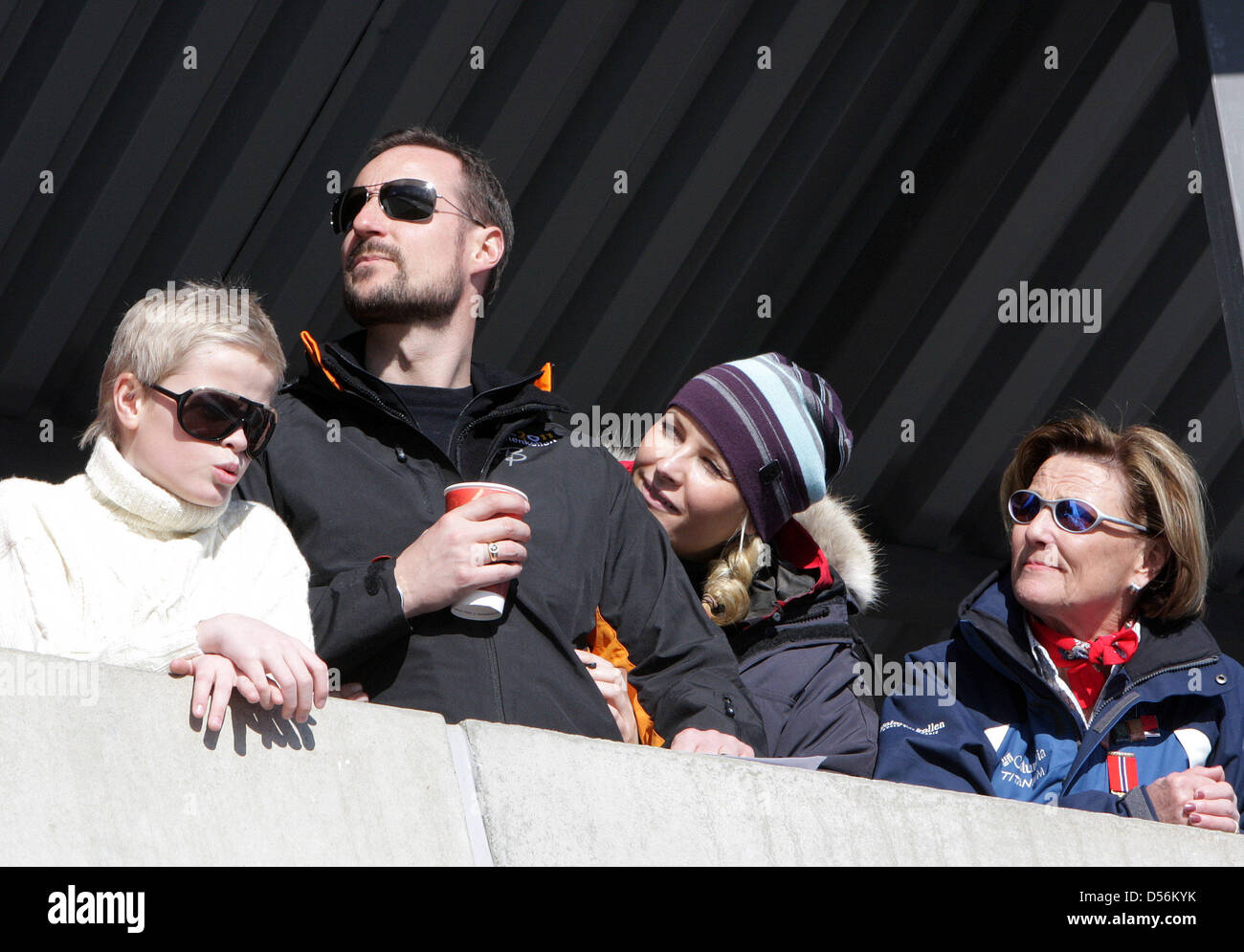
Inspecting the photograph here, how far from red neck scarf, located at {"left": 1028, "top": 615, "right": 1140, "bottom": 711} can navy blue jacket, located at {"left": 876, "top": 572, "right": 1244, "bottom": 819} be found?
3 centimetres

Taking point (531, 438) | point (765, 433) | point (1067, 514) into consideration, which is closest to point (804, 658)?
point (765, 433)

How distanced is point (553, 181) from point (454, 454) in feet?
7.90

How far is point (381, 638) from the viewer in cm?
262

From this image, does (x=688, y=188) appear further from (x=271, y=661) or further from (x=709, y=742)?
(x=271, y=661)

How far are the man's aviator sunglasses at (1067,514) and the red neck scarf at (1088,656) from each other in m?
0.23

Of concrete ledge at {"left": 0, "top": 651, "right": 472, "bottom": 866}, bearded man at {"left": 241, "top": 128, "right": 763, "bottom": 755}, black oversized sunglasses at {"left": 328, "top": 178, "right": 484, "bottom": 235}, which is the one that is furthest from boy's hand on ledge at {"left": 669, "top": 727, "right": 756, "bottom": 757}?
black oversized sunglasses at {"left": 328, "top": 178, "right": 484, "bottom": 235}

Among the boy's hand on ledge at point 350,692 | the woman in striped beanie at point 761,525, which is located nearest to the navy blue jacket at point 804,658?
the woman in striped beanie at point 761,525

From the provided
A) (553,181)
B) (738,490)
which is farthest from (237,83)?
(738,490)

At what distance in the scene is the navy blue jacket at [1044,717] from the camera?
119 inches

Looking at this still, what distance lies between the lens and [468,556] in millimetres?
2574

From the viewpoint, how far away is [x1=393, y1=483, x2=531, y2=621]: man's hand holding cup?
2582 mm

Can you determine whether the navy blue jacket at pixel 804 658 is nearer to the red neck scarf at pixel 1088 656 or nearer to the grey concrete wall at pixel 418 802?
the red neck scarf at pixel 1088 656

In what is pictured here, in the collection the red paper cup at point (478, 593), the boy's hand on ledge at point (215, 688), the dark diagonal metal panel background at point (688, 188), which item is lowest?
the boy's hand on ledge at point (215, 688)

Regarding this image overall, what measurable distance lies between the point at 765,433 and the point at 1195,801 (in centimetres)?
125
